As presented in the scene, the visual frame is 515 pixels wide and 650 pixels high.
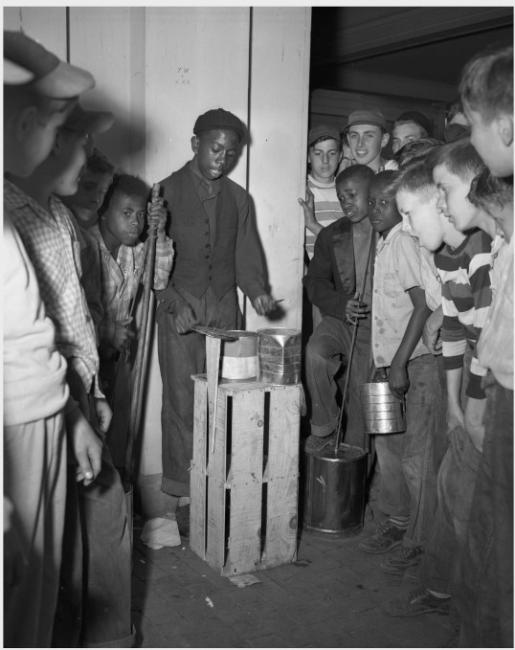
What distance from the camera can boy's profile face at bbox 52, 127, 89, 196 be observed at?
2.42 m

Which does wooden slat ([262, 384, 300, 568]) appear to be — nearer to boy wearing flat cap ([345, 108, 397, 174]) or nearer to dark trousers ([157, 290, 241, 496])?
dark trousers ([157, 290, 241, 496])

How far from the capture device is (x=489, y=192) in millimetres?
2430

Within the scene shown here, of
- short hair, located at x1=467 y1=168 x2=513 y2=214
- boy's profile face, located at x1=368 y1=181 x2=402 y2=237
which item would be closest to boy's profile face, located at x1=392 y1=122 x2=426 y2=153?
boy's profile face, located at x1=368 y1=181 x2=402 y2=237

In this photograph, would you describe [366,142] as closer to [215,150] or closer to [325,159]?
[325,159]

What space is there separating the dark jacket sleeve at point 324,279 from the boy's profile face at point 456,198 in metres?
1.70

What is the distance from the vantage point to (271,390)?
371 cm

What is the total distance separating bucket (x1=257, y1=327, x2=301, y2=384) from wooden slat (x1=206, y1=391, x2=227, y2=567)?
0.97ft

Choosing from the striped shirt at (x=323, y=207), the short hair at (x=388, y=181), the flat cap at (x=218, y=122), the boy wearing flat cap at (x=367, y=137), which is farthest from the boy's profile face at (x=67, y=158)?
the boy wearing flat cap at (x=367, y=137)

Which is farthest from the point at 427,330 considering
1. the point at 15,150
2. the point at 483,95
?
the point at 15,150

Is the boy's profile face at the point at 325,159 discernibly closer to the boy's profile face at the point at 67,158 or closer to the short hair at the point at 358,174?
the short hair at the point at 358,174

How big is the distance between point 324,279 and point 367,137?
1.12m

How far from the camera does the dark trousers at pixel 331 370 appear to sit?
4438mm

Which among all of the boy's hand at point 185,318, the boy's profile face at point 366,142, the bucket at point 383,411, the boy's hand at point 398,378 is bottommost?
the bucket at point 383,411

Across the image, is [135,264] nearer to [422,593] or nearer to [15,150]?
[15,150]
